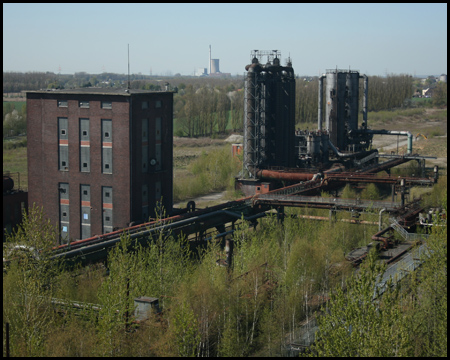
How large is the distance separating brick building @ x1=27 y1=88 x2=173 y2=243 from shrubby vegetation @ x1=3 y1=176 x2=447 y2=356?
9.70m

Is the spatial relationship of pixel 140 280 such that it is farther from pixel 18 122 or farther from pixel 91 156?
pixel 18 122

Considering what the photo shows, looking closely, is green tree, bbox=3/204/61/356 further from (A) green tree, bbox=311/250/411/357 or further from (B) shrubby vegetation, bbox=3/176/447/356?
(A) green tree, bbox=311/250/411/357

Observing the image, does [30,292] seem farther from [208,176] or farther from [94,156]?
[208,176]

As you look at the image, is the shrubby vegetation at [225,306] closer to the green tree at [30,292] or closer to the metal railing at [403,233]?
the green tree at [30,292]

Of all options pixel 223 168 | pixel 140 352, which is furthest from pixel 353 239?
pixel 223 168

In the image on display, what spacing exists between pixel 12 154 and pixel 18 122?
14217mm

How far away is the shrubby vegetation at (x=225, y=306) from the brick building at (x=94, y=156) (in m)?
9.70

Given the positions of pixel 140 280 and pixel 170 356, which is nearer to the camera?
pixel 170 356

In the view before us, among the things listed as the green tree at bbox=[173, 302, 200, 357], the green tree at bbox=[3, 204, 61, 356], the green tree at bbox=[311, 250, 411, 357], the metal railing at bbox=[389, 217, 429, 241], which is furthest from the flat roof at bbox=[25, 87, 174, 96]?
the green tree at bbox=[311, 250, 411, 357]

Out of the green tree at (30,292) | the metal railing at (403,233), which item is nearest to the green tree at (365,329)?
the green tree at (30,292)

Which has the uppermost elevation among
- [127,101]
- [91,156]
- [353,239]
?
[127,101]

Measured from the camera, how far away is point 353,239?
36656 mm

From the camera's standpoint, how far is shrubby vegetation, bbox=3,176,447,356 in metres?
18.2

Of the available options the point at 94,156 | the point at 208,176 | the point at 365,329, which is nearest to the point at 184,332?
the point at 365,329
